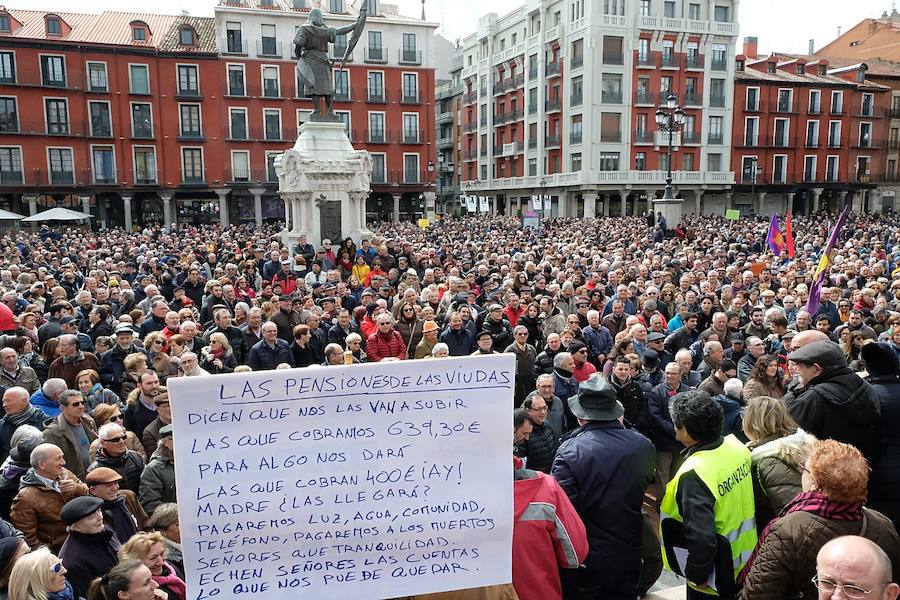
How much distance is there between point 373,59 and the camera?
1853 inches

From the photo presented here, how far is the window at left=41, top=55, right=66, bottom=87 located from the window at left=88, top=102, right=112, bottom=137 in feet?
6.76

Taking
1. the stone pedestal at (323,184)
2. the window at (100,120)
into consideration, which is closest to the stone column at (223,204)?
the window at (100,120)

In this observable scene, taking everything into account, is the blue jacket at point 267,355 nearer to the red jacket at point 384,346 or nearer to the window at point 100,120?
the red jacket at point 384,346

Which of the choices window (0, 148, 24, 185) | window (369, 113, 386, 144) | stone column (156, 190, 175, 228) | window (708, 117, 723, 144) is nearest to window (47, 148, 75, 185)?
window (0, 148, 24, 185)

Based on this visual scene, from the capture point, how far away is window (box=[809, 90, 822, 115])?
172ft

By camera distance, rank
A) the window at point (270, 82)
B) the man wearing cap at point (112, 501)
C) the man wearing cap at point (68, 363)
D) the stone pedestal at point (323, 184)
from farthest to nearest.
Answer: the window at point (270, 82) → the stone pedestal at point (323, 184) → the man wearing cap at point (68, 363) → the man wearing cap at point (112, 501)

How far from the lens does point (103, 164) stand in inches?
1681

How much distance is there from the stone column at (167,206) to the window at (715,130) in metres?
37.9

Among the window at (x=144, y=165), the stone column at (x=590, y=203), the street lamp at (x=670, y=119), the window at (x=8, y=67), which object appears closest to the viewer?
the street lamp at (x=670, y=119)

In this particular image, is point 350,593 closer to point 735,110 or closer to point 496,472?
point 496,472

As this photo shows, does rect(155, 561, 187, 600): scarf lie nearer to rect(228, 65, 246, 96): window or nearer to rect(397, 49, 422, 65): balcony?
rect(228, 65, 246, 96): window

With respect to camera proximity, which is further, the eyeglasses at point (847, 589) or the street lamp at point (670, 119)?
the street lamp at point (670, 119)

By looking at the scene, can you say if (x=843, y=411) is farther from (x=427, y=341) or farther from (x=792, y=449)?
(x=427, y=341)

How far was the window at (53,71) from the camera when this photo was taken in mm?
40531
